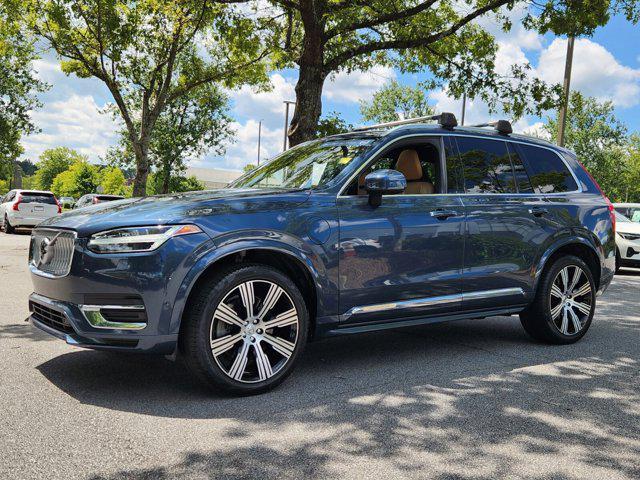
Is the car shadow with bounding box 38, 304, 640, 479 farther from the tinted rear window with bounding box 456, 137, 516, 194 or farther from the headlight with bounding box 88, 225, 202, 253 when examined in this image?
the tinted rear window with bounding box 456, 137, 516, 194

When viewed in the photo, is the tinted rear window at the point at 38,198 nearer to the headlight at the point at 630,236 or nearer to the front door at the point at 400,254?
the headlight at the point at 630,236

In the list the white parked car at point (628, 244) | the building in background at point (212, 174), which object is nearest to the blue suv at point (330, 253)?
the white parked car at point (628, 244)

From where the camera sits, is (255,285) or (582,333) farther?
(582,333)

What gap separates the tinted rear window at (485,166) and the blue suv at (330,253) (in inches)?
0.5

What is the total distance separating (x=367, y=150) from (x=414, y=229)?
705 millimetres

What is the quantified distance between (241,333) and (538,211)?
3030 millimetres

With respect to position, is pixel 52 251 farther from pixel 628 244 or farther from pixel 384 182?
pixel 628 244

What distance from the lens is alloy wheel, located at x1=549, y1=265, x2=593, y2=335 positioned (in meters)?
5.91

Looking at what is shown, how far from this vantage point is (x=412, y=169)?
5.34 meters

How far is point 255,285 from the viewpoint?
13.7 ft

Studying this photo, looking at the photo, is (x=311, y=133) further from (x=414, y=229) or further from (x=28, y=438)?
(x=28, y=438)

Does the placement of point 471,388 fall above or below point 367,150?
below

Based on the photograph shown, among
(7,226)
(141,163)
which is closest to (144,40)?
(141,163)

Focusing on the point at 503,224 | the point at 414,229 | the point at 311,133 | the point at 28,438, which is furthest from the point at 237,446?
the point at 311,133
